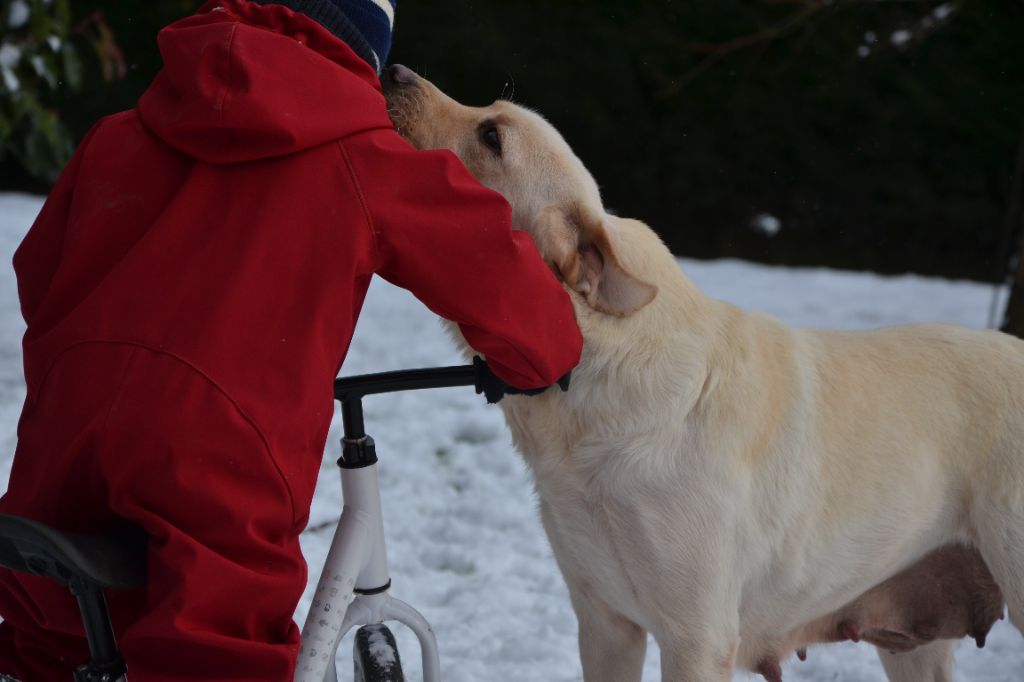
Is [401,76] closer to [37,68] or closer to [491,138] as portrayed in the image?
[491,138]

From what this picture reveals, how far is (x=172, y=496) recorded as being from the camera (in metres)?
1.59

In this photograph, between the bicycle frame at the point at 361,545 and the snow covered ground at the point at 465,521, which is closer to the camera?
the bicycle frame at the point at 361,545

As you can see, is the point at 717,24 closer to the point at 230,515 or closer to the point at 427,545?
the point at 427,545

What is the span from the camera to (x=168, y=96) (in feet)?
5.72

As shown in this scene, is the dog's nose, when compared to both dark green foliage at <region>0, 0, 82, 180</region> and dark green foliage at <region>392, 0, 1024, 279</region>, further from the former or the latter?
dark green foliage at <region>392, 0, 1024, 279</region>

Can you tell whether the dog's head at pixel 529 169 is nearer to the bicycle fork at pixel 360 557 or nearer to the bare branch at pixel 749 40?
the bicycle fork at pixel 360 557

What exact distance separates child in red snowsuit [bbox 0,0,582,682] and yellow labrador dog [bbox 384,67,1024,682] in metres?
0.42

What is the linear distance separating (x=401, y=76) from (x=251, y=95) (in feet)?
2.55

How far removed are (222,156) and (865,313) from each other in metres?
5.98

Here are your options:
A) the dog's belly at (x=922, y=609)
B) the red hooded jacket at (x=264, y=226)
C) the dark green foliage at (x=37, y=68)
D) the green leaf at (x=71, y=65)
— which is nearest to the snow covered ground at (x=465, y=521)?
the dog's belly at (x=922, y=609)

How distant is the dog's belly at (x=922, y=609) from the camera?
2508mm

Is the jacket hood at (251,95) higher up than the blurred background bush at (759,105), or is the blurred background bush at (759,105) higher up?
the jacket hood at (251,95)

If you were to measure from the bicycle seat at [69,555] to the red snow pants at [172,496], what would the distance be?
0.14 feet

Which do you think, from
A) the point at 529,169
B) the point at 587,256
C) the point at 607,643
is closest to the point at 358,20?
the point at 529,169
